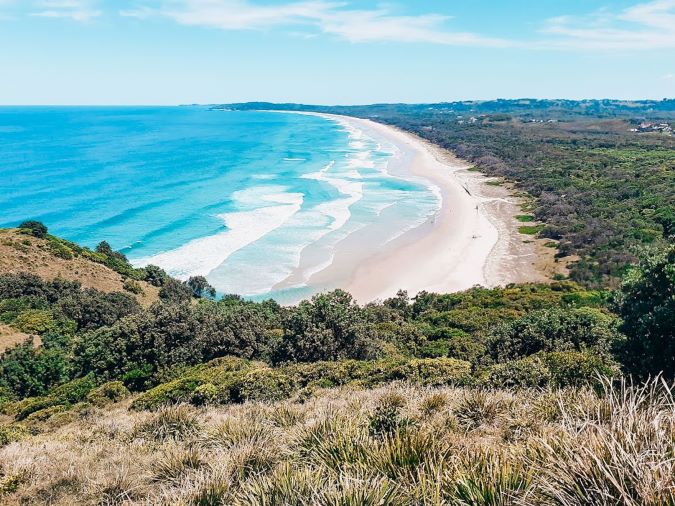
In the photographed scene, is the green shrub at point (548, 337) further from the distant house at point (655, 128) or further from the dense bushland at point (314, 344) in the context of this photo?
the distant house at point (655, 128)

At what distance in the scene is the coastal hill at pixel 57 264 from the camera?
34562 mm

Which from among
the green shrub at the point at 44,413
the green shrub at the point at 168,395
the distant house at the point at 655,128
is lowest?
the green shrub at the point at 44,413

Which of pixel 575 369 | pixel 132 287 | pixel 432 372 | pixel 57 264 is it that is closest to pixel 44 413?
pixel 432 372

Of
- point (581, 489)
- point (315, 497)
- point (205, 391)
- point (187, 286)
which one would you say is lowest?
point (187, 286)

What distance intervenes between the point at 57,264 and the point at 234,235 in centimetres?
1901

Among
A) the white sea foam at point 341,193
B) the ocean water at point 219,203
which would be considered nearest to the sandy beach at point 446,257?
the ocean water at point 219,203

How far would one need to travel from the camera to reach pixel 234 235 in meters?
51.9

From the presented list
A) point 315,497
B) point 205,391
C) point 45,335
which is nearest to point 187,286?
point 45,335

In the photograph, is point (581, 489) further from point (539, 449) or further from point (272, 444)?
point (272, 444)

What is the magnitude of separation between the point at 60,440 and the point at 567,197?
225ft

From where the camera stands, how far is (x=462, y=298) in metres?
33.9

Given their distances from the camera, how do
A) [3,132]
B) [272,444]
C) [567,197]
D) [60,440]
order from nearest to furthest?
[272,444] → [60,440] → [567,197] → [3,132]

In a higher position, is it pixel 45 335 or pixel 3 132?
pixel 3 132

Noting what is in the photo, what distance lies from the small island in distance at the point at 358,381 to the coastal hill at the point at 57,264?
0.18 meters
